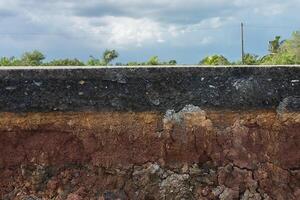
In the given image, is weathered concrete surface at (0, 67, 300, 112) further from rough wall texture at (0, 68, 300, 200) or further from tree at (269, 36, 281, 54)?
tree at (269, 36, 281, 54)

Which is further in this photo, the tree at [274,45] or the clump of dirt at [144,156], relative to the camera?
the tree at [274,45]

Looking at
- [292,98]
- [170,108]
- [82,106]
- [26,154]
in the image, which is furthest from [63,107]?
[292,98]

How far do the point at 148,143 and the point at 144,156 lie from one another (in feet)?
0.15

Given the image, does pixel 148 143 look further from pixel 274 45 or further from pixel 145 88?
pixel 274 45

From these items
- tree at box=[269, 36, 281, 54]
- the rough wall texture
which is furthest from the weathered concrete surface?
tree at box=[269, 36, 281, 54]

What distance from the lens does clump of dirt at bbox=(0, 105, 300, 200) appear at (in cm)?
216

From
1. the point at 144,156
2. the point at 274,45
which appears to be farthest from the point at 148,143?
the point at 274,45

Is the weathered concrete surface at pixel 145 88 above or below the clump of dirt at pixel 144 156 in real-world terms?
above

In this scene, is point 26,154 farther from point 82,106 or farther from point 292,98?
point 292,98

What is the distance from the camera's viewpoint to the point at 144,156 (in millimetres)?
2180

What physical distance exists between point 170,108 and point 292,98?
43 cm

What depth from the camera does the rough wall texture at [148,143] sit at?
216 cm

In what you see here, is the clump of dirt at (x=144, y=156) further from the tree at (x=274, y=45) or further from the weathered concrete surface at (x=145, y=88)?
the tree at (x=274, y=45)

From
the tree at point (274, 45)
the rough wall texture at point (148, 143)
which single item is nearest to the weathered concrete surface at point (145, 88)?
the rough wall texture at point (148, 143)
